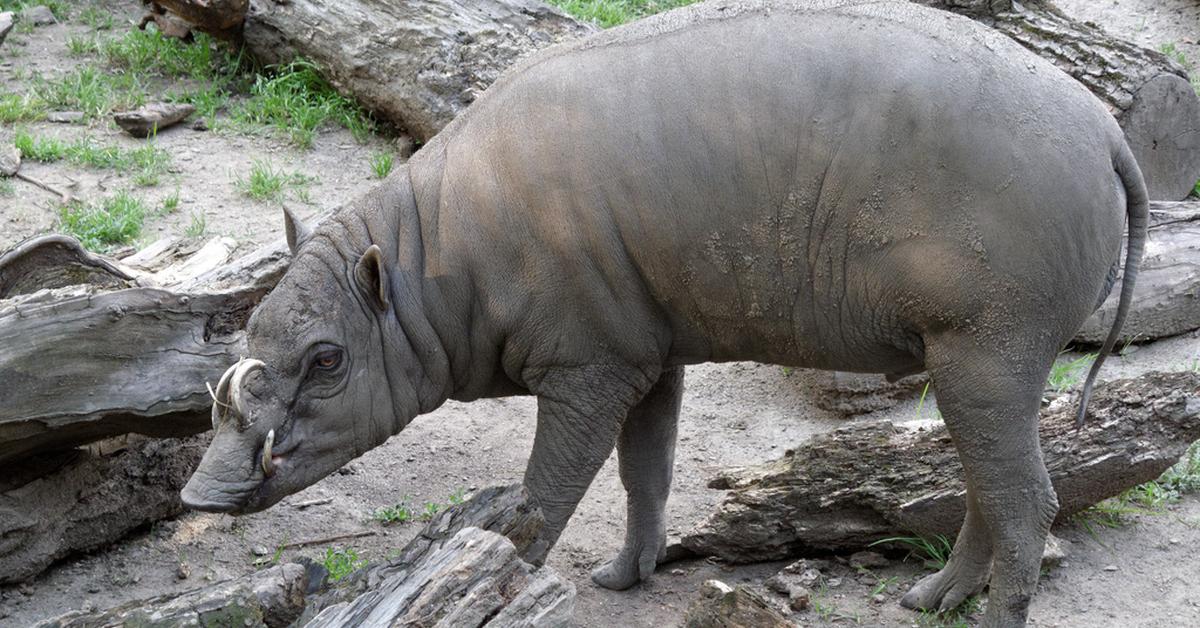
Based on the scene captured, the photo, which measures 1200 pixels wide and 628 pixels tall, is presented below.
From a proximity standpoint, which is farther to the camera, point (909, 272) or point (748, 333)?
point (748, 333)

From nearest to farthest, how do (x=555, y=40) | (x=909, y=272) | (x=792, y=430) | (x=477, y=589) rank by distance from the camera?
(x=477, y=589) < (x=909, y=272) < (x=792, y=430) < (x=555, y=40)

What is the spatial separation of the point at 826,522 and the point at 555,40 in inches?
172

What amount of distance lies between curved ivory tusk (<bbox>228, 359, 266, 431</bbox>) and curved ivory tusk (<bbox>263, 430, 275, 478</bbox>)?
0.27 ft

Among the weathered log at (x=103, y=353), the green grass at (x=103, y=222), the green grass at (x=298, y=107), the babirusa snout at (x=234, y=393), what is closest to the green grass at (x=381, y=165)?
the green grass at (x=298, y=107)

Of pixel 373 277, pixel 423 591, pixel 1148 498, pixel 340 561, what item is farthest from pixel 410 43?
pixel 423 591

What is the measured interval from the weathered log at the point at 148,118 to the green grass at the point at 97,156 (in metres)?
0.30

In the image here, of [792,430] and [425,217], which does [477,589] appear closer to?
[425,217]

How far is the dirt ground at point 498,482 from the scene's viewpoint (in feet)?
18.4

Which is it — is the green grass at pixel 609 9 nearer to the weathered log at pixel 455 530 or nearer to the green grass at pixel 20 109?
the green grass at pixel 20 109

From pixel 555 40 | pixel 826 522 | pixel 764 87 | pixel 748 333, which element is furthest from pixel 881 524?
pixel 555 40

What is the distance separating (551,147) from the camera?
486cm

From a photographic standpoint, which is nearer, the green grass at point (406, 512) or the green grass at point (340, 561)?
the green grass at point (340, 561)

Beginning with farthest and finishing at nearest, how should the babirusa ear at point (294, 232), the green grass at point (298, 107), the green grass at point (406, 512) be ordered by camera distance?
the green grass at point (298, 107), the green grass at point (406, 512), the babirusa ear at point (294, 232)

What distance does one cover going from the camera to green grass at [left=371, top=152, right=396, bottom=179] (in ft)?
29.6
